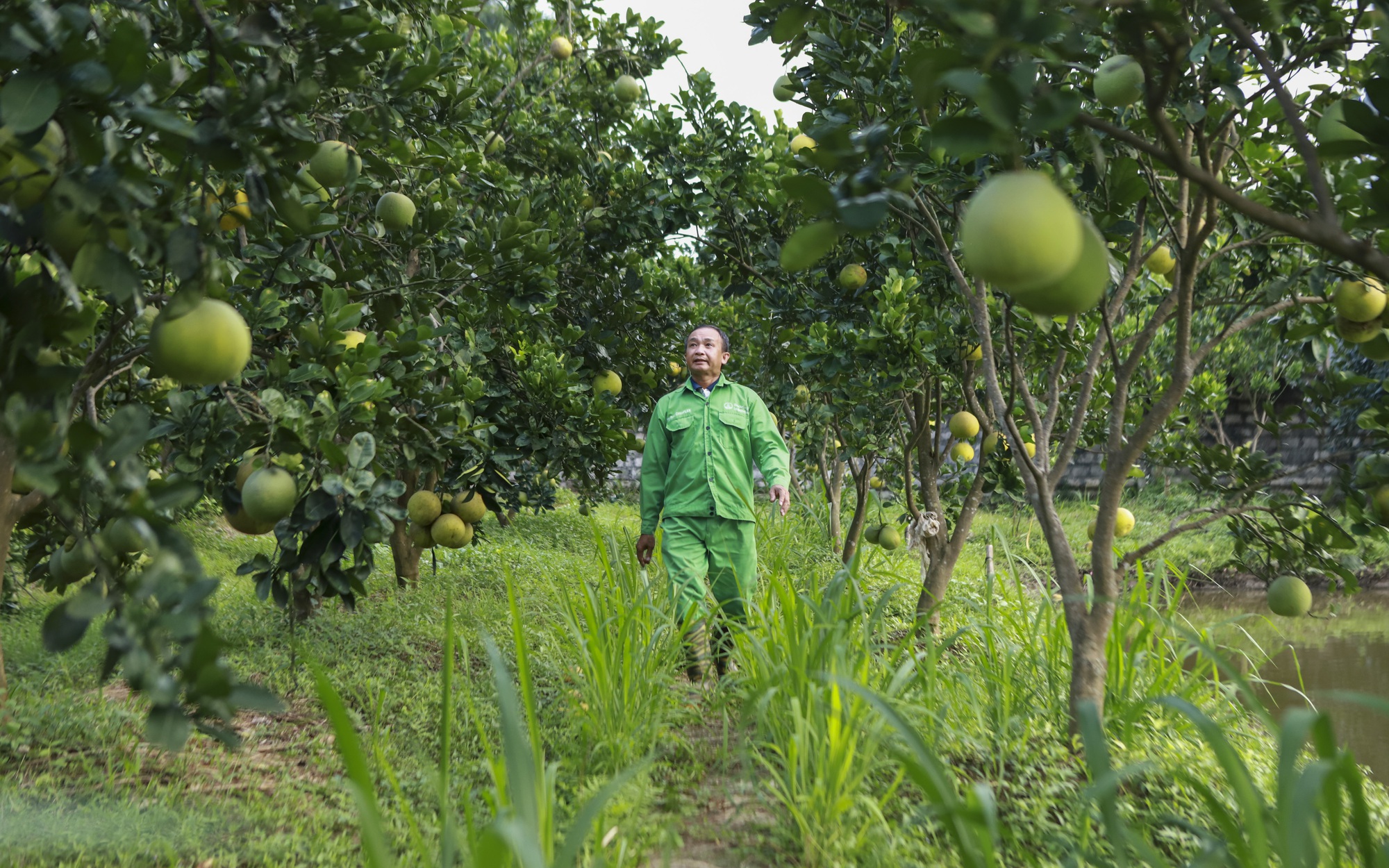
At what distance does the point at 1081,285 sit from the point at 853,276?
291 cm

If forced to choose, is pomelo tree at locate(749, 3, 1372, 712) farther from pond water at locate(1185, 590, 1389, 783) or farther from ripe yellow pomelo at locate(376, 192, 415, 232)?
pond water at locate(1185, 590, 1389, 783)

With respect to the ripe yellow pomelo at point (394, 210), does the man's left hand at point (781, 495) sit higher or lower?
lower

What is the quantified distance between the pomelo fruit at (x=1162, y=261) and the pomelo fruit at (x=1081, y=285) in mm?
2244

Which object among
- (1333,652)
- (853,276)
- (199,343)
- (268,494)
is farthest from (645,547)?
(1333,652)

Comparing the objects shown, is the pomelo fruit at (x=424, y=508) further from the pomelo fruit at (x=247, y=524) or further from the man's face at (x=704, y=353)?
the pomelo fruit at (x=247, y=524)

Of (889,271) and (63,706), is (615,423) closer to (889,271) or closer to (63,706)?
(889,271)

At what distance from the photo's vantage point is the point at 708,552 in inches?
139

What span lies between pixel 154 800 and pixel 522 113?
3.96 metres

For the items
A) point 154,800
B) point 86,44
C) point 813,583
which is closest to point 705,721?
point 813,583

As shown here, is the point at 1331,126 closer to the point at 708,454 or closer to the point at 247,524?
the point at 247,524

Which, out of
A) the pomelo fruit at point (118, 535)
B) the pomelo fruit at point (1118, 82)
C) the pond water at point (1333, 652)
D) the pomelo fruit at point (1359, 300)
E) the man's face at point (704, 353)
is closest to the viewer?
the pomelo fruit at point (118, 535)

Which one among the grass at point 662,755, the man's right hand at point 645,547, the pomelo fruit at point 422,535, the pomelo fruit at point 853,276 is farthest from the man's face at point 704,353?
the pomelo fruit at point 422,535

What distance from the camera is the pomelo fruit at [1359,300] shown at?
2156 mm

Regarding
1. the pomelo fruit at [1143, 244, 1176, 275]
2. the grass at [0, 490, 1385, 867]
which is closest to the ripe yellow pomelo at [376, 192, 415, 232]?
the grass at [0, 490, 1385, 867]
